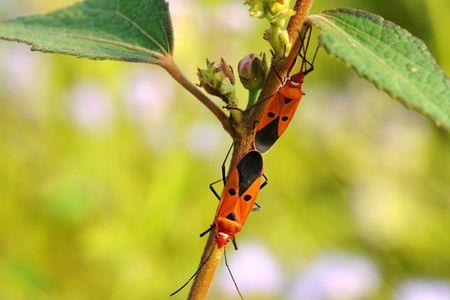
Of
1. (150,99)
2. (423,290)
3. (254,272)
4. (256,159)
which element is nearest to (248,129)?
(256,159)

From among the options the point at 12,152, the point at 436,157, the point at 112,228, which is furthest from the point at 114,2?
the point at 436,157

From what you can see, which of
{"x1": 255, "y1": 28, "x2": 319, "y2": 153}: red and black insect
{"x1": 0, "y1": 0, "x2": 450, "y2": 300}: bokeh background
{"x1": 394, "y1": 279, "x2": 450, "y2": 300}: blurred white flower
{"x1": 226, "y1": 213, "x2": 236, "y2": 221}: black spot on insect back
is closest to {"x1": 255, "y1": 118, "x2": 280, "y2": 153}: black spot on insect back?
{"x1": 255, "y1": 28, "x2": 319, "y2": 153}: red and black insect

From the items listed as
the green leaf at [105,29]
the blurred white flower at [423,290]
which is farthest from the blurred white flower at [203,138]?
the green leaf at [105,29]

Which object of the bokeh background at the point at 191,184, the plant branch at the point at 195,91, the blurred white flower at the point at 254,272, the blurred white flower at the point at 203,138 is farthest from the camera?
the blurred white flower at the point at 203,138

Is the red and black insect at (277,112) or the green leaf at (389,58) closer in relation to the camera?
the green leaf at (389,58)

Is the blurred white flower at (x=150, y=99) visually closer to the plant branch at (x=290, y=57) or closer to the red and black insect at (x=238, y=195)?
the red and black insect at (x=238, y=195)

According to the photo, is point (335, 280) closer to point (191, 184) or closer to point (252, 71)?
point (191, 184)

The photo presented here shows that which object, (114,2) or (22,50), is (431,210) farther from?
(114,2)
